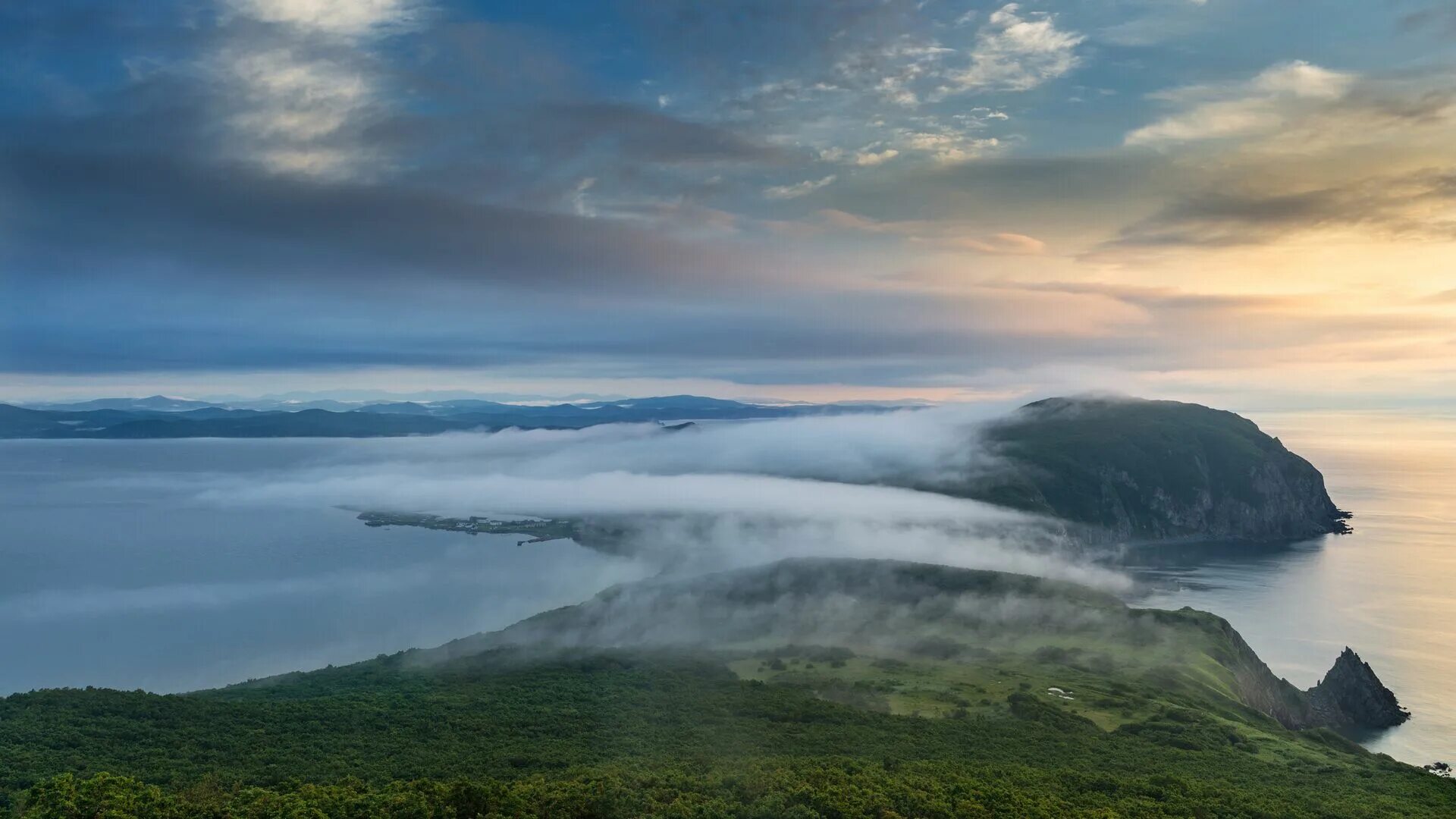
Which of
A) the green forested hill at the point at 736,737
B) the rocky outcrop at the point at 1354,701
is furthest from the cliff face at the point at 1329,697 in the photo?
the green forested hill at the point at 736,737

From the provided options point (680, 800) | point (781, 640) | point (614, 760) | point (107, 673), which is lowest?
point (107, 673)

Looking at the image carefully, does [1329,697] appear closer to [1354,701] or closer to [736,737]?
[1354,701]

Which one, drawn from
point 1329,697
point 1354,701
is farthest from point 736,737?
point 1354,701

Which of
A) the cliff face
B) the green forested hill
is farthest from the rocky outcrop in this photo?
the green forested hill

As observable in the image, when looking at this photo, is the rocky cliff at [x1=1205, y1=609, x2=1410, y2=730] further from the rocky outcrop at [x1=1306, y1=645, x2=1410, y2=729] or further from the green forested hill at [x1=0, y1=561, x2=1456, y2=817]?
the green forested hill at [x1=0, y1=561, x2=1456, y2=817]

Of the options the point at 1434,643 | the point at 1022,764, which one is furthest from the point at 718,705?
the point at 1434,643

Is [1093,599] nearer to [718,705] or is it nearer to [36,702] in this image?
[718,705]
